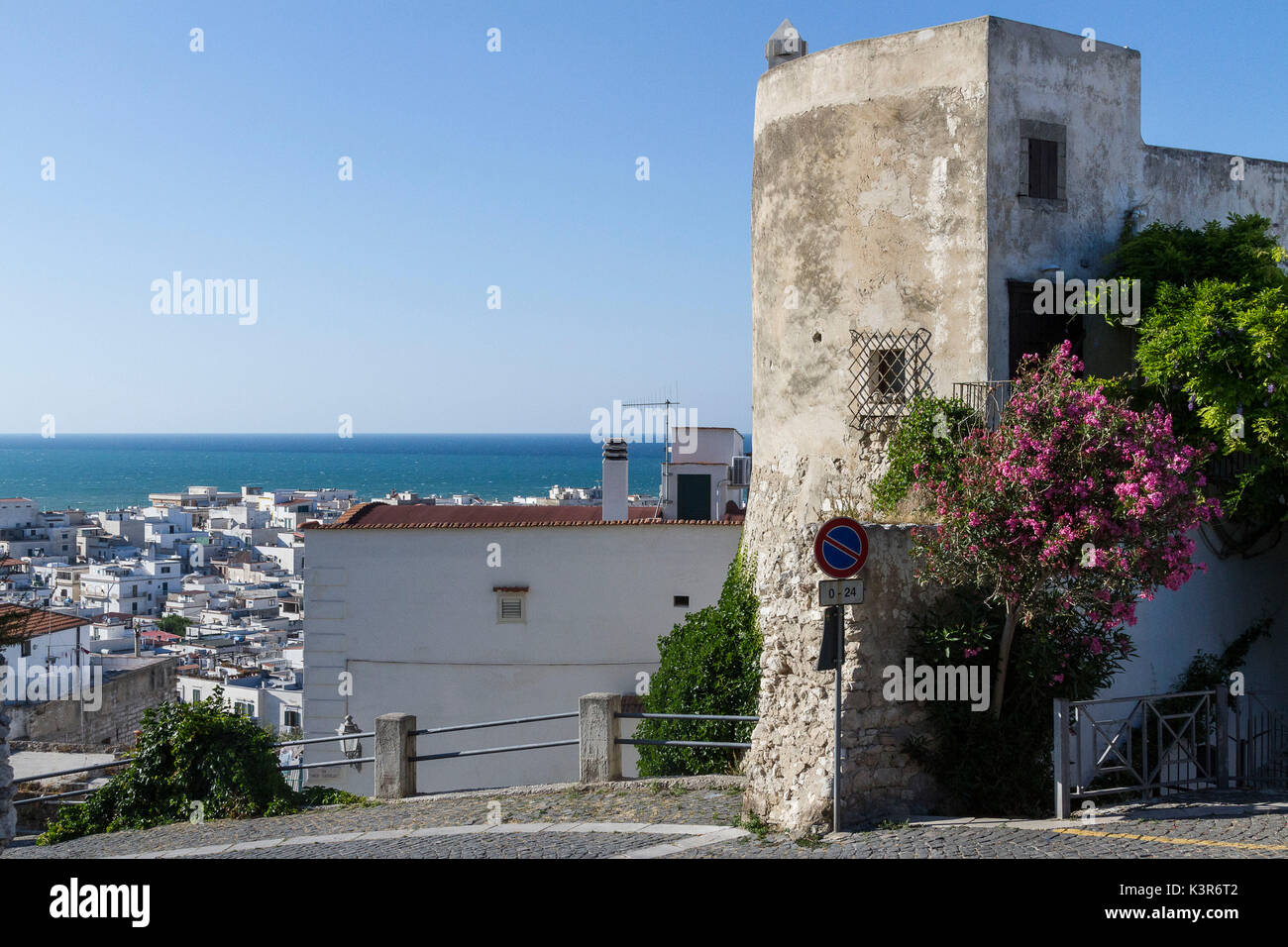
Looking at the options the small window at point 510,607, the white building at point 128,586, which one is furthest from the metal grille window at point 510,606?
the white building at point 128,586

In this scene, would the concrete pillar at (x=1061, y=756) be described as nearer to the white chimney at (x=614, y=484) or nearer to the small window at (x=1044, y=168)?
the small window at (x=1044, y=168)

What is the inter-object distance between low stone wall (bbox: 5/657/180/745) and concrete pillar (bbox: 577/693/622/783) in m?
18.0

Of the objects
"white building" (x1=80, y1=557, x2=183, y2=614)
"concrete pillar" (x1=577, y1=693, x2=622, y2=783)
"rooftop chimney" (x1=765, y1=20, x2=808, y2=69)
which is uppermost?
"rooftop chimney" (x1=765, y1=20, x2=808, y2=69)

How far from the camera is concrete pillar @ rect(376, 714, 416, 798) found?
14258 mm

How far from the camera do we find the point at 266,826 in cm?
1337

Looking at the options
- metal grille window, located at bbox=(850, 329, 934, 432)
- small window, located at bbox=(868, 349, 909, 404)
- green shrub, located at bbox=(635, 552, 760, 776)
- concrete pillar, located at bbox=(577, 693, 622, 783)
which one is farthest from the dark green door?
concrete pillar, located at bbox=(577, 693, 622, 783)

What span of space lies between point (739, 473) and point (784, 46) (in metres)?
13.9

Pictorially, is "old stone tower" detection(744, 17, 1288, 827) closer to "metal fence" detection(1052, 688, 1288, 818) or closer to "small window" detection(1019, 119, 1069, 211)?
"small window" detection(1019, 119, 1069, 211)

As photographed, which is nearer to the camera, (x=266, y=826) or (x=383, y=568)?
(x=266, y=826)

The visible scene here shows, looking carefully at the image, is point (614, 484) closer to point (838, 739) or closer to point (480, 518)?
point (480, 518)
